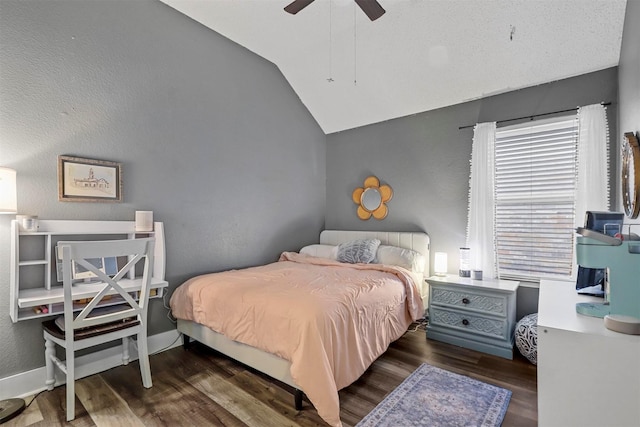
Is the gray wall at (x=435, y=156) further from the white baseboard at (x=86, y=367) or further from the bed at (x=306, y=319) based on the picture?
the white baseboard at (x=86, y=367)

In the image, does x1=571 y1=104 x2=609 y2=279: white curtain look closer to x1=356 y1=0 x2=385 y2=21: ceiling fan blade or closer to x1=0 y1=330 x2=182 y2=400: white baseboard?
x1=356 y1=0 x2=385 y2=21: ceiling fan blade

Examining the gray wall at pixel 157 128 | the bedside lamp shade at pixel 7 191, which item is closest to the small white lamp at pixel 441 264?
the gray wall at pixel 157 128

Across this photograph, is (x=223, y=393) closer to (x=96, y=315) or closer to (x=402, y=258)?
(x=96, y=315)

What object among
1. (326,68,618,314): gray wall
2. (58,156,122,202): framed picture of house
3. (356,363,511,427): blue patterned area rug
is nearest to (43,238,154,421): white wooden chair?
(58,156,122,202): framed picture of house

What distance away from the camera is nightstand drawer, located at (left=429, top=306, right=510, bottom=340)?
8.92 feet

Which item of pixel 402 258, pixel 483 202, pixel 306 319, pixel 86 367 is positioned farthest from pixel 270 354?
pixel 483 202

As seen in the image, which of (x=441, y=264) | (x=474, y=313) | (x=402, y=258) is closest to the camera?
(x=474, y=313)

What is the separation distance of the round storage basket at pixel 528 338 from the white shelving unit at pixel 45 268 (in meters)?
3.03

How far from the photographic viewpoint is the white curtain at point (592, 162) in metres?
2.58

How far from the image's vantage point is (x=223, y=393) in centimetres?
212

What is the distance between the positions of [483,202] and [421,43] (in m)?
1.74

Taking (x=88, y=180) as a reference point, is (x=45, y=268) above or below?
below

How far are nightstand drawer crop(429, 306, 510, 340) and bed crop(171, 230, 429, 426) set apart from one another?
225 millimetres

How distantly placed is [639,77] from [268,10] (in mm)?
2874
